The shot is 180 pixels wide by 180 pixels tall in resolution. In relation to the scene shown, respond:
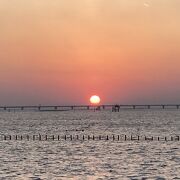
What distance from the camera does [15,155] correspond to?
80.2m

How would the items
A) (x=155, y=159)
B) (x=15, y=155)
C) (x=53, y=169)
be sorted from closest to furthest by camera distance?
(x=53, y=169), (x=155, y=159), (x=15, y=155)

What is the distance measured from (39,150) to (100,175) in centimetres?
3325

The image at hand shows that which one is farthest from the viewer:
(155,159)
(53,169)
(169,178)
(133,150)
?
(133,150)

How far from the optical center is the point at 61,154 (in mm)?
80625

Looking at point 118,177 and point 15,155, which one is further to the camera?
point 15,155

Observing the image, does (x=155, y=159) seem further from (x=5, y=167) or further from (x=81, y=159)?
(x=5, y=167)

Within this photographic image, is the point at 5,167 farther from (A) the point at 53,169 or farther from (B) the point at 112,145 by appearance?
(B) the point at 112,145

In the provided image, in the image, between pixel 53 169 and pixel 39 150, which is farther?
pixel 39 150

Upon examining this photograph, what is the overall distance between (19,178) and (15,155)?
26.0 meters

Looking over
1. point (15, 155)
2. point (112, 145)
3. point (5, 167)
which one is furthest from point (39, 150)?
point (5, 167)

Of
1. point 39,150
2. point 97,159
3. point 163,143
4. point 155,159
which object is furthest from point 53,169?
point 163,143

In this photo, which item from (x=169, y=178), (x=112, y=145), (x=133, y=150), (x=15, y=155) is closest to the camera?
(x=169, y=178)

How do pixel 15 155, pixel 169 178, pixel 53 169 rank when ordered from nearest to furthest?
pixel 169 178, pixel 53 169, pixel 15 155

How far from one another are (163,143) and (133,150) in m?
16.6
